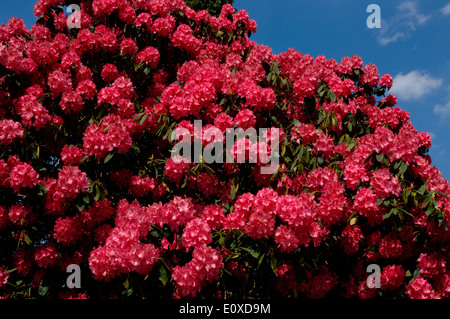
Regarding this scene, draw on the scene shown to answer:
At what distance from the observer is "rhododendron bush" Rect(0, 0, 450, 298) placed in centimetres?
361

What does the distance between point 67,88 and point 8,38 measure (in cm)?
134

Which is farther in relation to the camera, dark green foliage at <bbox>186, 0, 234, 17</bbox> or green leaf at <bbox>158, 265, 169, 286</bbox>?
dark green foliage at <bbox>186, 0, 234, 17</bbox>

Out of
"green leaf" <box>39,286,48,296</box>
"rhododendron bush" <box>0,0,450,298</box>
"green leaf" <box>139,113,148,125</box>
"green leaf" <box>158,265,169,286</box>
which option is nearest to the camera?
"green leaf" <box>158,265,169,286</box>

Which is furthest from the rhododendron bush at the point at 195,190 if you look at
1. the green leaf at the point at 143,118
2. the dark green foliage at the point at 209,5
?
the dark green foliage at the point at 209,5

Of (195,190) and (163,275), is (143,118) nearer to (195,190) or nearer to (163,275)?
(195,190)

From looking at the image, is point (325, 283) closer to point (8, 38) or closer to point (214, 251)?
point (214, 251)

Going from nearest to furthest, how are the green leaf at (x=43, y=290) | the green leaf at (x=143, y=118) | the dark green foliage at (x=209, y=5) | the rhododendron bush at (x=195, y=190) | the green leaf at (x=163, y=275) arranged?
1. the green leaf at (x=163, y=275)
2. the rhododendron bush at (x=195, y=190)
3. the green leaf at (x=43, y=290)
4. the green leaf at (x=143, y=118)
5. the dark green foliage at (x=209, y=5)

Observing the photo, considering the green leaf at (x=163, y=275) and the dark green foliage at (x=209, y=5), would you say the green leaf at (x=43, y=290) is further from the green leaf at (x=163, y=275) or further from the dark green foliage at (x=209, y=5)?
the dark green foliage at (x=209, y=5)

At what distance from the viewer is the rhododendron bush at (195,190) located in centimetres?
361

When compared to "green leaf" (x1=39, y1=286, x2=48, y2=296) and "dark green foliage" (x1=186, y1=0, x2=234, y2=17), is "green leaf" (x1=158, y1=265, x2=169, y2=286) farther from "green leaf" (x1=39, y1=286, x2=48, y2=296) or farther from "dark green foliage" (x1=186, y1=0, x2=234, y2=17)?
"dark green foliage" (x1=186, y1=0, x2=234, y2=17)

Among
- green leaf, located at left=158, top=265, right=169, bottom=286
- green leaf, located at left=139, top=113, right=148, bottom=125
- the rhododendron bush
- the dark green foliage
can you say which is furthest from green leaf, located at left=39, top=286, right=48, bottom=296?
the dark green foliage

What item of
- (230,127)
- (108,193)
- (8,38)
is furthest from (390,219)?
(8,38)

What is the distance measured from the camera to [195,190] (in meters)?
4.43

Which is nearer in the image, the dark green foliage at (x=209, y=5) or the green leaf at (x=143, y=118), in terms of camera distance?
the green leaf at (x=143, y=118)
